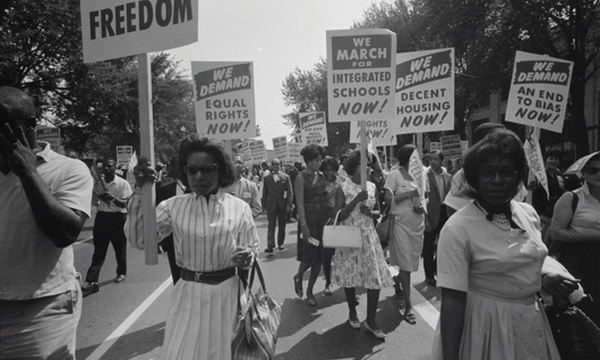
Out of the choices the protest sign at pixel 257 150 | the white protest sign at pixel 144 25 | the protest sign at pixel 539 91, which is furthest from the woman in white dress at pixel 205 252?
the protest sign at pixel 257 150

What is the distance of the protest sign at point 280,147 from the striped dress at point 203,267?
16.2 meters

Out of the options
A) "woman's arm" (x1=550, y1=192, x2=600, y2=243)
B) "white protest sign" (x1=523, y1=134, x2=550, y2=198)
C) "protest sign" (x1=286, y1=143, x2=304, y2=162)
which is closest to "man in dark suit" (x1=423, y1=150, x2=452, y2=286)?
"white protest sign" (x1=523, y1=134, x2=550, y2=198)

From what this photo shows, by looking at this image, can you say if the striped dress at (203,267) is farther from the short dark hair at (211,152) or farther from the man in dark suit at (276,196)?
the man in dark suit at (276,196)

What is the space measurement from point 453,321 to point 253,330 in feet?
3.74

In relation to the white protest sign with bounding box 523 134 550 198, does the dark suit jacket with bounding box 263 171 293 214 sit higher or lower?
lower

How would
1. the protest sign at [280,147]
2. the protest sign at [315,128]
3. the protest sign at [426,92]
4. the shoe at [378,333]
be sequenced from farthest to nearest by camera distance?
the protest sign at [280,147]
the protest sign at [315,128]
the protest sign at [426,92]
the shoe at [378,333]

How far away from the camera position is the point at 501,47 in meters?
17.8

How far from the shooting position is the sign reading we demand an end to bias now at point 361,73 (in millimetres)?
5844

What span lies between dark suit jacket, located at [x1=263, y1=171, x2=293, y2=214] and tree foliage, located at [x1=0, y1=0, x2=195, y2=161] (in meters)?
8.42

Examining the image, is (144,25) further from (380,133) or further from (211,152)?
(380,133)

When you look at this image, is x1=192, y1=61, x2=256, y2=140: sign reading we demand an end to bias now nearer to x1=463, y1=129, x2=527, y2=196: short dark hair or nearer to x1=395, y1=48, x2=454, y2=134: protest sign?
x1=395, y1=48, x2=454, y2=134: protest sign

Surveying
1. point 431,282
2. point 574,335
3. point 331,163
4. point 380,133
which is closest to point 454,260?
point 574,335

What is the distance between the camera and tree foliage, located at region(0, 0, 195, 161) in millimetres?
20359

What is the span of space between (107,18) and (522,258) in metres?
3.23
